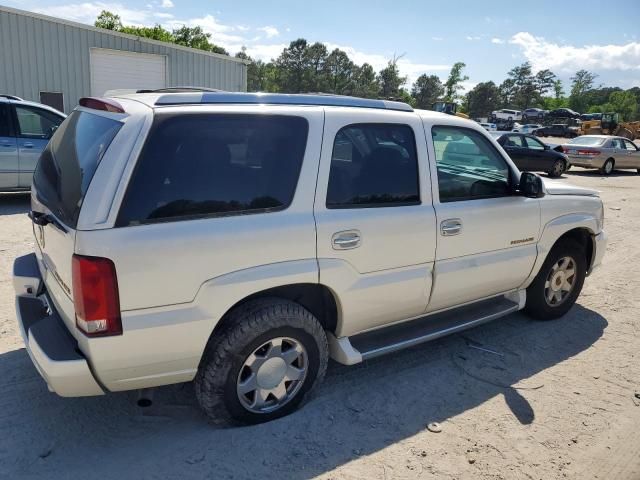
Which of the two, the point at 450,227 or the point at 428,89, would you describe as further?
the point at 428,89

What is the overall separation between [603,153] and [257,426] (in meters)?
20.4

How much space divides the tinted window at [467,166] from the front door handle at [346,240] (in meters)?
0.85

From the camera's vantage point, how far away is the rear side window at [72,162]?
98.7 inches

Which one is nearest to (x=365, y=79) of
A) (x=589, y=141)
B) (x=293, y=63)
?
(x=293, y=63)

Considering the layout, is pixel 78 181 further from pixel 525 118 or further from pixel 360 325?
pixel 525 118

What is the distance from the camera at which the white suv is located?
2430mm

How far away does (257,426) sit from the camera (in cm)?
300

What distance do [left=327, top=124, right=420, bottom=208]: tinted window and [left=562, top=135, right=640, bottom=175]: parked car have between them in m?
18.5

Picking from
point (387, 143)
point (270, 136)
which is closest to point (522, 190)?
point (387, 143)

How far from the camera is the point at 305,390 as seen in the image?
3150 mm

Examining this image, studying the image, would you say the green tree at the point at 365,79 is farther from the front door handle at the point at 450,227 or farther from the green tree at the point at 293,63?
the front door handle at the point at 450,227

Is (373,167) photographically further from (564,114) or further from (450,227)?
(564,114)

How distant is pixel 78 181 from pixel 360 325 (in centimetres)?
189

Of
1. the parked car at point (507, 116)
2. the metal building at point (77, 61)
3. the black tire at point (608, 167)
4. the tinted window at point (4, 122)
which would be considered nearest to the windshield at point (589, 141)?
the black tire at point (608, 167)
